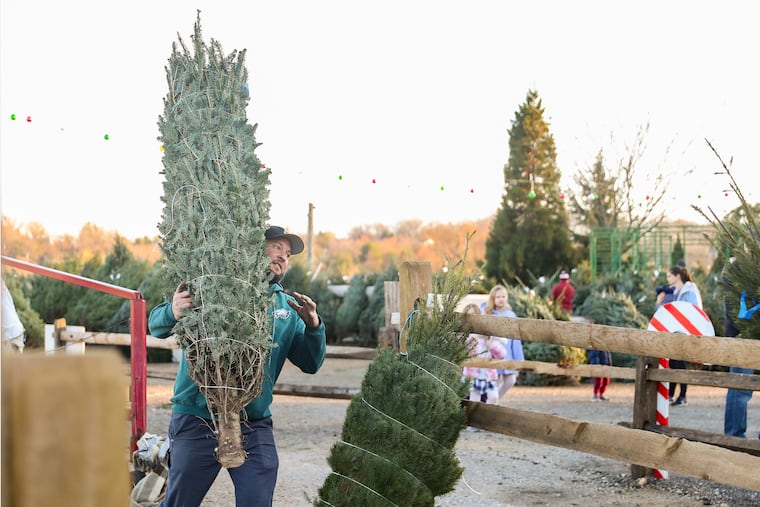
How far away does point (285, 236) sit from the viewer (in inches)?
143

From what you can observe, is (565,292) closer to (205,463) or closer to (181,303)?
(205,463)

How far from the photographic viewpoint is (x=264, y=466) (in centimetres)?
339

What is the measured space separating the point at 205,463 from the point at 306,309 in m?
0.73

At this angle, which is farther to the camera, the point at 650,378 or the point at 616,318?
the point at 616,318

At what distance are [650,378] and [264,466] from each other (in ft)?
12.4

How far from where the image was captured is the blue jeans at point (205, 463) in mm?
3361

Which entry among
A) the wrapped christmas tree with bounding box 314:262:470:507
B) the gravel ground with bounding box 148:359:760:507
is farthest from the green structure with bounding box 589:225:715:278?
A: the wrapped christmas tree with bounding box 314:262:470:507

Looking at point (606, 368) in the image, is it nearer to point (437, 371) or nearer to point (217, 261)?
point (437, 371)

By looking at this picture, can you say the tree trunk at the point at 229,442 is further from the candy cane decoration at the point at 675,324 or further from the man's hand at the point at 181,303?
the candy cane decoration at the point at 675,324

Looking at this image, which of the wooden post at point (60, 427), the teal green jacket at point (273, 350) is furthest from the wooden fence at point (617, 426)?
the wooden post at point (60, 427)

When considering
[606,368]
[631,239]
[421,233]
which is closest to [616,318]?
[606,368]

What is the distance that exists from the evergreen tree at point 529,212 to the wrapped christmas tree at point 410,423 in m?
23.9

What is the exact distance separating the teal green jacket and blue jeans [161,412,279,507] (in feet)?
0.18

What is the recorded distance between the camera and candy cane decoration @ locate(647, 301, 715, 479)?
6.42 metres
